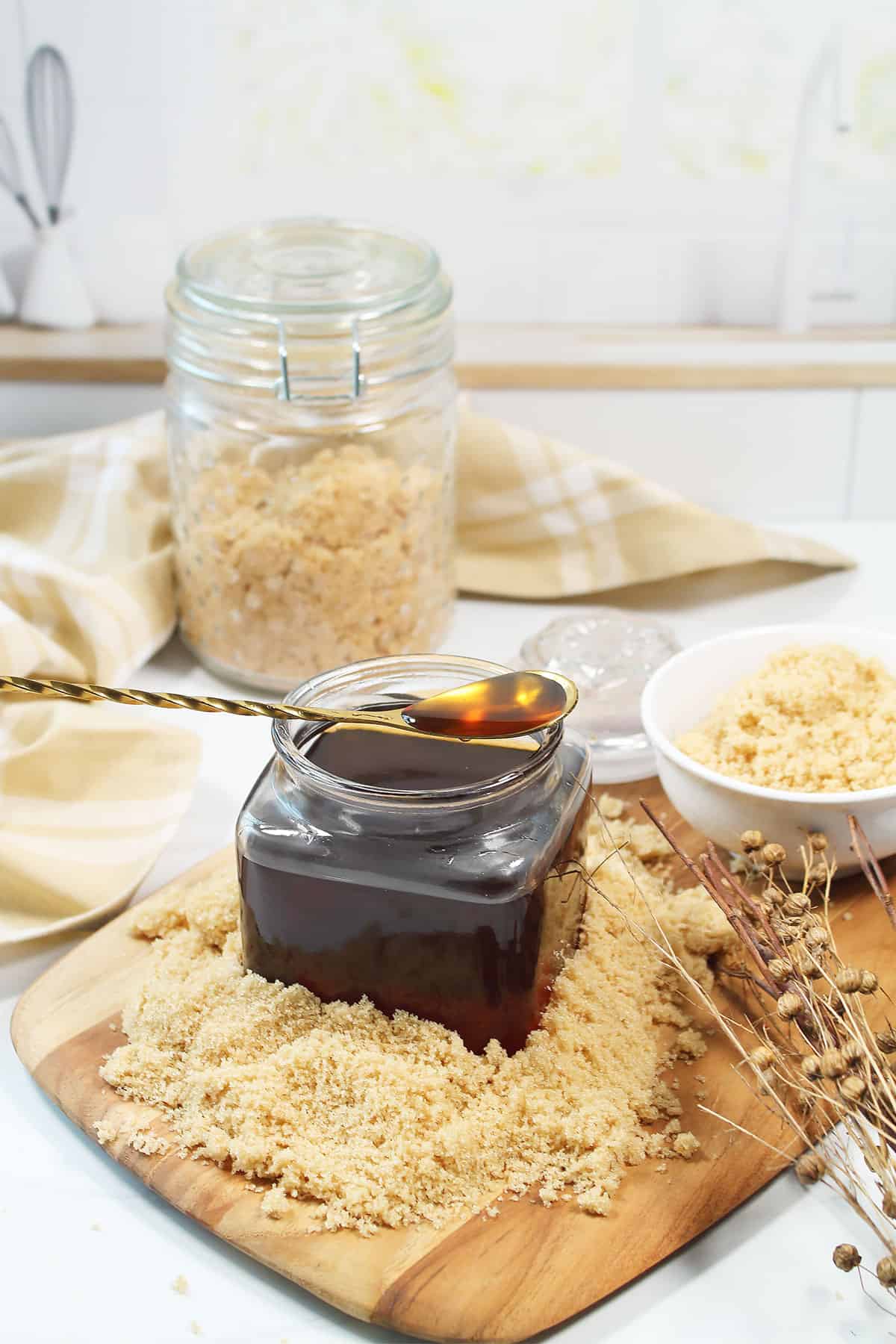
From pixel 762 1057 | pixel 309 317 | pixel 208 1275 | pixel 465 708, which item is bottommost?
A: pixel 208 1275

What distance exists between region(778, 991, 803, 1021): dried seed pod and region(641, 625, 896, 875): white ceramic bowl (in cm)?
18

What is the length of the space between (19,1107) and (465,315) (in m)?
1.10

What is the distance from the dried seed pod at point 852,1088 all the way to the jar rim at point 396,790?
233 millimetres

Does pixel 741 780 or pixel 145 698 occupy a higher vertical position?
pixel 145 698

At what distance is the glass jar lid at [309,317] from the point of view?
1.11 m

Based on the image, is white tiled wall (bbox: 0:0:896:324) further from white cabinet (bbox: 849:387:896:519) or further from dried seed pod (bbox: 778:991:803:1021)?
dried seed pod (bbox: 778:991:803:1021)

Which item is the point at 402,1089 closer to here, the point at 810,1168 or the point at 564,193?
the point at 810,1168

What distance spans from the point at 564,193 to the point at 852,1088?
1.18 metres

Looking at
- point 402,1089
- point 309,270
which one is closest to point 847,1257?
point 402,1089

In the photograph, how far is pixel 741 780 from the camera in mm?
911

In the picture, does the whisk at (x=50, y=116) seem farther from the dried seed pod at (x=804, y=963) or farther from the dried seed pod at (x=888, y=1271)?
the dried seed pod at (x=888, y=1271)

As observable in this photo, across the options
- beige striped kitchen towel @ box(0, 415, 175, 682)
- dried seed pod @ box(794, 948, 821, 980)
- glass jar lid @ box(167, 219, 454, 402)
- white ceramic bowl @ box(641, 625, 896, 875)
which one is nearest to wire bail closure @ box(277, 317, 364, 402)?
glass jar lid @ box(167, 219, 454, 402)

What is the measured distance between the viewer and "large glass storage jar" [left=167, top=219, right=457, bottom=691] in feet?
3.69

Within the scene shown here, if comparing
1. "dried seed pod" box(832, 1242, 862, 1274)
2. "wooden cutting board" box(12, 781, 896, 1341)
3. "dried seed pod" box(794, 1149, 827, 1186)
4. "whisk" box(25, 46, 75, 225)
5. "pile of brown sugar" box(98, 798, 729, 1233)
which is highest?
"whisk" box(25, 46, 75, 225)
